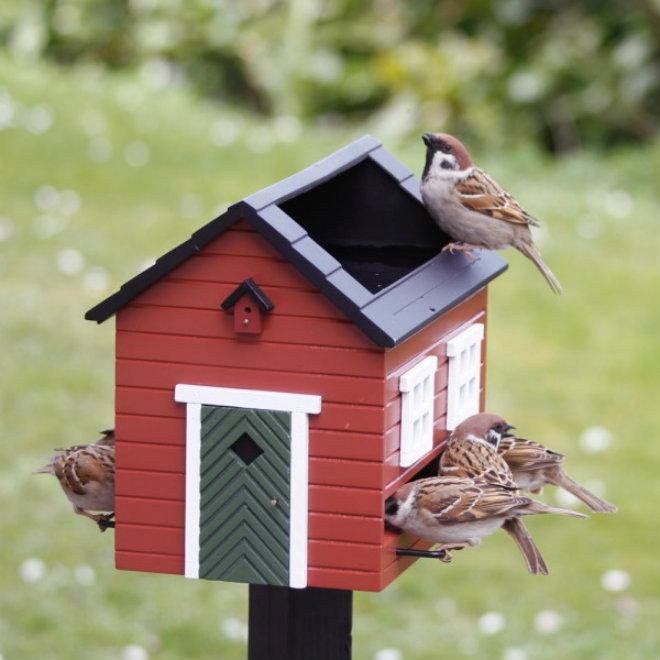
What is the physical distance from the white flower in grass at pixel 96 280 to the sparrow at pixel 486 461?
15.6ft

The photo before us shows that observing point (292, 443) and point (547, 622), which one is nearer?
point (292, 443)

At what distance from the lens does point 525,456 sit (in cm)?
306

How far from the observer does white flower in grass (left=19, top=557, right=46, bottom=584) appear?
5.50 meters

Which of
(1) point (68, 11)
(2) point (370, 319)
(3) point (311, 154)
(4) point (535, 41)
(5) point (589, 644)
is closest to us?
(2) point (370, 319)

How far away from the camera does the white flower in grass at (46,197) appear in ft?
28.0

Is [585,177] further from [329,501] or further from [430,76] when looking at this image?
[329,501]

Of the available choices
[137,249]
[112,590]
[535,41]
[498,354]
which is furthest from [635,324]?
[535,41]

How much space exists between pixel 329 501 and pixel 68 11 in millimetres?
10157

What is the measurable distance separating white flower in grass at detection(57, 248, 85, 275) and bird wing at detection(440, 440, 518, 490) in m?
5.05

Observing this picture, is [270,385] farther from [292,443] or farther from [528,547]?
[528,547]

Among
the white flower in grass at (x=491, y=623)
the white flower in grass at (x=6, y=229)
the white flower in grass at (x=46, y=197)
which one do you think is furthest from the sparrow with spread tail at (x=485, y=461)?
the white flower in grass at (x=46, y=197)

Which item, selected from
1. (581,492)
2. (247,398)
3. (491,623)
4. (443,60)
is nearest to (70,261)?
(491,623)

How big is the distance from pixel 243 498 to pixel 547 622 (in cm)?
284

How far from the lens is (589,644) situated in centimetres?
528
